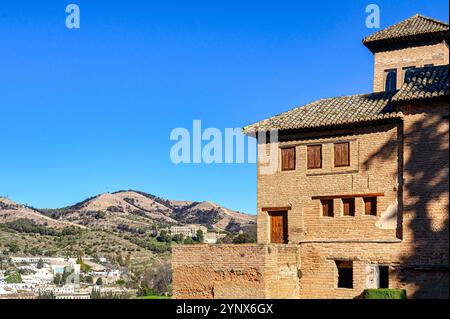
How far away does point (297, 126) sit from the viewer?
26.7 meters

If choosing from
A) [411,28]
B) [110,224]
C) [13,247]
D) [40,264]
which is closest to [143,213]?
[110,224]

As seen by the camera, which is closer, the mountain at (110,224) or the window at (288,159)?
the window at (288,159)

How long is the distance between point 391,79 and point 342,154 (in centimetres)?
885

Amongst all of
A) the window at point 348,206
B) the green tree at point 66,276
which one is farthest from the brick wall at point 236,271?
the green tree at point 66,276

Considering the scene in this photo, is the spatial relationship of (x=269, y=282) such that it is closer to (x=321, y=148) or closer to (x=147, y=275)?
(x=321, y=148)

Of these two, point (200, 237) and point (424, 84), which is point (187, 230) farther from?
point (424, 84)

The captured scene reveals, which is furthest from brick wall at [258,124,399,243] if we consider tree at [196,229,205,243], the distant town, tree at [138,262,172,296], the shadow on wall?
tree at [196,229,205,243]

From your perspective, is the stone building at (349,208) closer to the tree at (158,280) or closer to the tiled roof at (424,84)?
the tiled roof at (424,84)

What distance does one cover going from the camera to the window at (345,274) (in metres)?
25.2

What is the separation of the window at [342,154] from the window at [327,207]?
142cm

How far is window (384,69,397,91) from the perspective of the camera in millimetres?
32938

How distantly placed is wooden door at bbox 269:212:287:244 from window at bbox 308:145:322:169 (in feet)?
7.39
